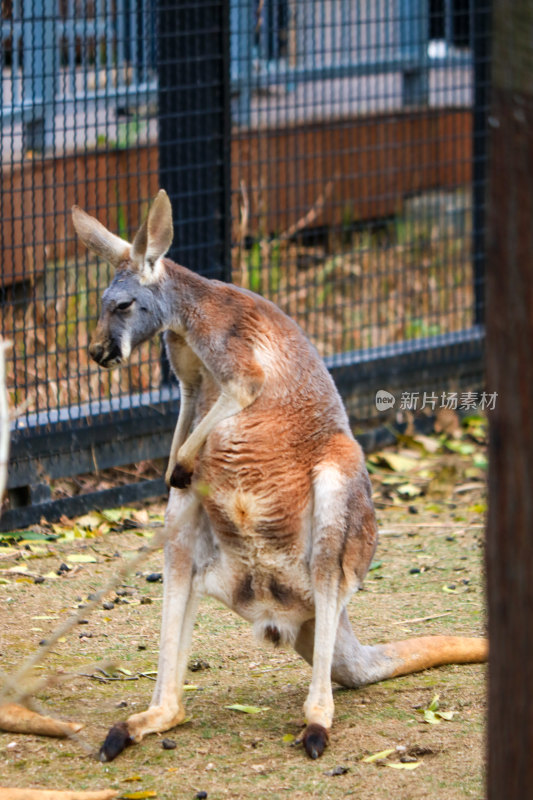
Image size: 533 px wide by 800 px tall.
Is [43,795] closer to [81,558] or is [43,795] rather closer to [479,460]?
[81,558]

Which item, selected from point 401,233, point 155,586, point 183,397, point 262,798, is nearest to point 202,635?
point 155,586

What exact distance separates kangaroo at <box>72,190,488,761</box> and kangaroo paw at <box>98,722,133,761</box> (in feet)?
0.21

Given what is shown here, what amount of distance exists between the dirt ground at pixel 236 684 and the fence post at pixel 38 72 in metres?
1.83

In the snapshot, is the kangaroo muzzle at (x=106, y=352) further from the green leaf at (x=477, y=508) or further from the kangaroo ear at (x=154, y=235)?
the green leaf at (x=477, y=508)

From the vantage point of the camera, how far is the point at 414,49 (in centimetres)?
759

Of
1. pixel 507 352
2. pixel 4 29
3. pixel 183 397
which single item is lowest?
pixel 183 397

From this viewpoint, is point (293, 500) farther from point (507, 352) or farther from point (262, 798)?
point (507, 352)

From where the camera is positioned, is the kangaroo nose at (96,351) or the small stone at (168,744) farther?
the kangaroo nose at (96,351)

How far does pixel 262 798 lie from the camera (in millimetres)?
3068

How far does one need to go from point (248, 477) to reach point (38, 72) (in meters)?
3.01

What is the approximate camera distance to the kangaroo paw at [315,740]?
3285mm

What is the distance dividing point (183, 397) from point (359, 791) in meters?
1.33

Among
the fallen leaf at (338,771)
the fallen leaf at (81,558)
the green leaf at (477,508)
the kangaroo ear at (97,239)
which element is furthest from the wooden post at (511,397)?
the green leaf at (477,508)

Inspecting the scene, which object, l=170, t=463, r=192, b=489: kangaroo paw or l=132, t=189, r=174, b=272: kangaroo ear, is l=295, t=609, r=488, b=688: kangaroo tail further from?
l=132, t=189, r=174, b=272: kangaroo ear
